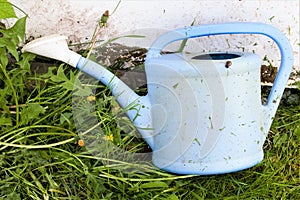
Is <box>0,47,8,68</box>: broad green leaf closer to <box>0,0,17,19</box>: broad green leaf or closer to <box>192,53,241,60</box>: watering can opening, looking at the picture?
<box>0,0,17,19</box>: broad green leaf

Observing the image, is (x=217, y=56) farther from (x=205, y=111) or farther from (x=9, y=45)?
(x=9, y=45)

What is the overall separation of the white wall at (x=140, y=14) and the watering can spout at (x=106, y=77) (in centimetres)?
16

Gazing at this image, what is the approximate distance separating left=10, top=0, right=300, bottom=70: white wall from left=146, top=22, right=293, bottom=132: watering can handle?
0.16 metres

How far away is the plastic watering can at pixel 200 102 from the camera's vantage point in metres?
1.28

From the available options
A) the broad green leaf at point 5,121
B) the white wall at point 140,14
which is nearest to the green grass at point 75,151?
the broad green leaf at point 5,121

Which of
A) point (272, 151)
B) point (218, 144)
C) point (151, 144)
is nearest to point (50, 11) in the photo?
point (151, 144)

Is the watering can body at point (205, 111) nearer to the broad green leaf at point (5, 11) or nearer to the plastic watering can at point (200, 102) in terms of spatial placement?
the plastic watering can at point (200, 102)

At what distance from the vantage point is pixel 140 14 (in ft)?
4.92

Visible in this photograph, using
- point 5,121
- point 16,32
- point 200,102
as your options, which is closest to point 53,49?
point 16,32

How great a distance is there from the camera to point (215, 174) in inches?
53.9

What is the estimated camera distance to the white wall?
149 centimetres

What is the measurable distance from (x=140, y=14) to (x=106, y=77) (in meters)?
0.24

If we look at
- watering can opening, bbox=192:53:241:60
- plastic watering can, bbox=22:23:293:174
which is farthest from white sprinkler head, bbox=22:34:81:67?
watering can opening, bbox=192:53:241:60

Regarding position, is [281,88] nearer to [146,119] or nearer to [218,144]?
[218,144]
